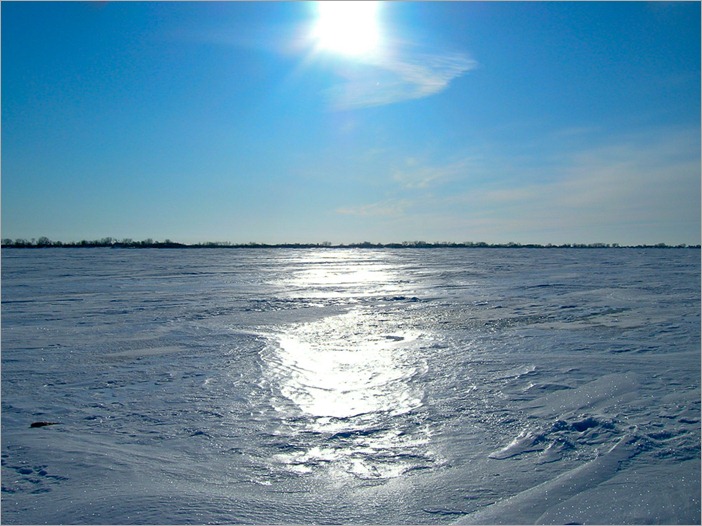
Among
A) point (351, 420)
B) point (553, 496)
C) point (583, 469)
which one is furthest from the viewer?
point (351, 420)

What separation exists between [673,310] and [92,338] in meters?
10.1

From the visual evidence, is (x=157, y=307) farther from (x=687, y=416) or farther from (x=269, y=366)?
(x=687, y=416)

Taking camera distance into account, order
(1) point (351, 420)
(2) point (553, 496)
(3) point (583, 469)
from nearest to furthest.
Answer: (2) point (553, 496), (3) point (583, 469), (1) point (351, 420)

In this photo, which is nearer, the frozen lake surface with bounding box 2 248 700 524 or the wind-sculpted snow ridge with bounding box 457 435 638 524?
the wind-sculpted snow ridge with bounding box 457 435 638 524

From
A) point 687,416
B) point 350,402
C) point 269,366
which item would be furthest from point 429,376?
point 687,416

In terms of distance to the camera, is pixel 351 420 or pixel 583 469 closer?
pixel 583 469

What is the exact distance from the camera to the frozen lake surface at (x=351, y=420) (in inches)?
115

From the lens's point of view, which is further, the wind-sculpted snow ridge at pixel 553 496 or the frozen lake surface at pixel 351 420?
the frozen lake surface at pixel 351 420

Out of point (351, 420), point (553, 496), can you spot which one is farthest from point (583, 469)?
point (351, 420)

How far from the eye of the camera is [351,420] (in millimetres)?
4082

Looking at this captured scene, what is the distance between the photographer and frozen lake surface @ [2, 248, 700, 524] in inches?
115

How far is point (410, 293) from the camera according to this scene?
1309 centimetres

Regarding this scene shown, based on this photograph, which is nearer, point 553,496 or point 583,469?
point 553,496

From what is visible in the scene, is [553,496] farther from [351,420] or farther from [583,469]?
[351,420]
